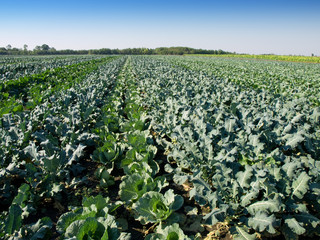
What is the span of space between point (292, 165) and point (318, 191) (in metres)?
0.36

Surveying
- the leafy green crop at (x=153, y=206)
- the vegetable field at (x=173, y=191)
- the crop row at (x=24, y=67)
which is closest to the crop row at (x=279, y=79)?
the vegetable field at (x=173, y=191)

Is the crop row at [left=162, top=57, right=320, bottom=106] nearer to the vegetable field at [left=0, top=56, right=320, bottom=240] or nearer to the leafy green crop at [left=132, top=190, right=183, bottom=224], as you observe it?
the vegetable field at [left=0, top=56, right=320, bottom=240]

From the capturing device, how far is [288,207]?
86.0 inches

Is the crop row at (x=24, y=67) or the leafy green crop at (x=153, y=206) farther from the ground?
the crop row at (x=24, y=67)

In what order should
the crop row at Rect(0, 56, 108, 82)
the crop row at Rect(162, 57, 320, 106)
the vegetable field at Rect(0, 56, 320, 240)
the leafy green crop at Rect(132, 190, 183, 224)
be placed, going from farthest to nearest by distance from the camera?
1. the crop row at Rect(0, 56, 108, 82)
2. the crop row at Rect(162, 57, 320, 106)
3. the leafy green crop at Rect(132, 190, 183, 224)
4. the vegetable field at Rect(0, 56, 320, 240)

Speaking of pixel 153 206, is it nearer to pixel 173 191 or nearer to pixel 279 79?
pixel 173 191

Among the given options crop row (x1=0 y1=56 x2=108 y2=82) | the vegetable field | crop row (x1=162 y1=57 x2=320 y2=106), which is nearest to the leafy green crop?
the vegetable field

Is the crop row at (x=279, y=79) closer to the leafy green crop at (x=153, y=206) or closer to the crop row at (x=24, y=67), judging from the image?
the leafy green crop at (x=153, y=206)

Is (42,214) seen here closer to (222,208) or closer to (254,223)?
(222,208)

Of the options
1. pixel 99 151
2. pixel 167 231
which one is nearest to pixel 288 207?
pixel 167 231

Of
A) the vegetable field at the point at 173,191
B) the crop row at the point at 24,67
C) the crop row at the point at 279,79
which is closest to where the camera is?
the vegetable field at the point at 173,191

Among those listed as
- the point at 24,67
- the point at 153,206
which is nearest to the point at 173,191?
the point at 153,206

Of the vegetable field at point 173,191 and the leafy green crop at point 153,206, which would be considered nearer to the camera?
the vegetable field at point 173,191

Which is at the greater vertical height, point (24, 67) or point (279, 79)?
point (24, 67)
